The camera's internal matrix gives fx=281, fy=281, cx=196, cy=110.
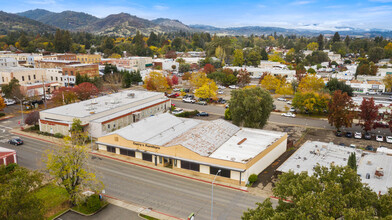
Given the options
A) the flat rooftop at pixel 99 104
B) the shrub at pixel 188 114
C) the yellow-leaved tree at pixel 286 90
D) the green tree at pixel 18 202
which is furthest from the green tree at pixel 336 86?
the green tree at pixel 18 202

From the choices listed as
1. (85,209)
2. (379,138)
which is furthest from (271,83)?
(85,209)

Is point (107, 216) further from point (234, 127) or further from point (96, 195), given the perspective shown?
point (234, 127)

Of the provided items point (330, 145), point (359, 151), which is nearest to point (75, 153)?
point (330, 145)

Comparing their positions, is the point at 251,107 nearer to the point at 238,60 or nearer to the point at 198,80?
Result: the point at 198,80

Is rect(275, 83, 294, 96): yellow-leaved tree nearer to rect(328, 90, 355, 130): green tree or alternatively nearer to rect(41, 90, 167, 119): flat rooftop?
rect(328, 90, 355, 130): green tree

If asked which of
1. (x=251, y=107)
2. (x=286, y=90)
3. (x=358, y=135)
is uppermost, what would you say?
(x=251, y=107)

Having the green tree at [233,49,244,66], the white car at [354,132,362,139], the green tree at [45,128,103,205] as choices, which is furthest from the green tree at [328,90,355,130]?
the green tree at [233,49,244,66]
